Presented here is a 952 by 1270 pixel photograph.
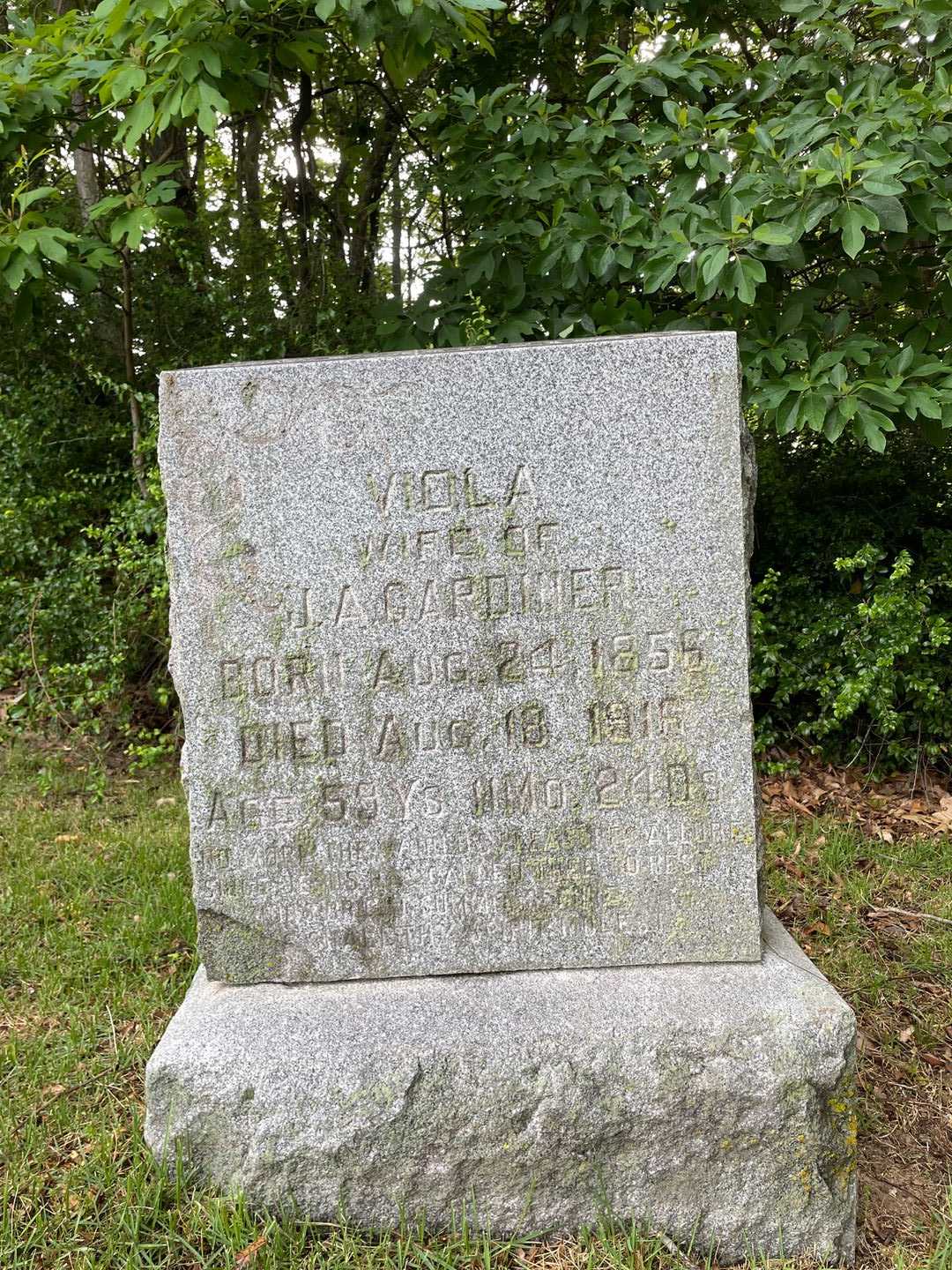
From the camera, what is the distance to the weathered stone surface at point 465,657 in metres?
2.05

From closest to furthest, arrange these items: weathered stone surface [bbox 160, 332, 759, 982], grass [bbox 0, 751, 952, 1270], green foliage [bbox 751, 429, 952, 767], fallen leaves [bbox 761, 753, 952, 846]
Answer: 1. grass [bbox 0, 751, 952, 1270]
2. weathered stone surface [bbox 160, 332, 759, 982]
3. fallen leaves [bbox 761, 753, 952, 846]
4. green foliage [bbox 751, 429, 952, 767]

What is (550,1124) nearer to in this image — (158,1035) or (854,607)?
(158,1035)

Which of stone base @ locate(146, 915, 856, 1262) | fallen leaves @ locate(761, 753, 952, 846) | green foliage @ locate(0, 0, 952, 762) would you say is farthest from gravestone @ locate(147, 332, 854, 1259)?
fallen leaves @ locate(761, 753, 952, 846)

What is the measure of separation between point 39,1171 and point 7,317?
13.7 ft

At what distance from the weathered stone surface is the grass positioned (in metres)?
0.51

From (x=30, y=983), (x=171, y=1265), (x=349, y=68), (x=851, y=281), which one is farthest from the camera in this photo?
(x=349, y=68)

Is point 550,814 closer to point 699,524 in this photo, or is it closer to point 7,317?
point 699,524

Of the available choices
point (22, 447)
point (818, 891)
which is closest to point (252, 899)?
point (818, 891)

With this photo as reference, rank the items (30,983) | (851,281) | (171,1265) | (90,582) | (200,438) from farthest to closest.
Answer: (90,582) → (851,281) → (30,983) → (200,438) → (171,1265)

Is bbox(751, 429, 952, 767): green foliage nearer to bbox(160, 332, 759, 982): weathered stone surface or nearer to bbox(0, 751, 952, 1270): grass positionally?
bbox(0, 751, 952, 1270): grass

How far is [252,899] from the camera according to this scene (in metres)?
2.17

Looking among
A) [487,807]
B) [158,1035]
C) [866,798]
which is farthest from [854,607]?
[158,1035]

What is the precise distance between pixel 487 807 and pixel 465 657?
34 centimetres

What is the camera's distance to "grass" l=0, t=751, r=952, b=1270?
6.27 feet
